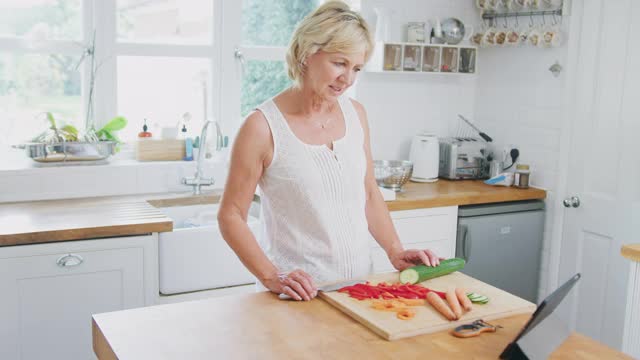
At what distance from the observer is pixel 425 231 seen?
354 cm

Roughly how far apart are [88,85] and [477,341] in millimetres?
2532

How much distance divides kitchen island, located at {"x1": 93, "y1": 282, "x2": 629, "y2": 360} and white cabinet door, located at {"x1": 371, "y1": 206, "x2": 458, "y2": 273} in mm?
1647

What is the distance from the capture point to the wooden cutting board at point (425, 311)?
1665mm

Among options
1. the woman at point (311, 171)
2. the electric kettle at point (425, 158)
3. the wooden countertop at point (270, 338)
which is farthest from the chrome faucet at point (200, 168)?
the wooden countertop at point (270, 338)

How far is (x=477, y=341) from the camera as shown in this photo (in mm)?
1637

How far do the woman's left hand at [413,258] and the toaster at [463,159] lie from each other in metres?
1.95

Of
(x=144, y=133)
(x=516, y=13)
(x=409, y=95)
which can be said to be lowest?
(x=144, y=133)

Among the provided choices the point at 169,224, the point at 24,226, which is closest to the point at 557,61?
the point at 169,224

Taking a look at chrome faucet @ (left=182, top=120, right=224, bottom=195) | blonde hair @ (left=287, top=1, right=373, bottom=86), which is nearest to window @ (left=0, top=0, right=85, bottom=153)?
chrome faucet @ (left=182, top=120, right=224, bottom=195)

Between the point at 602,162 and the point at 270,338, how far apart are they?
8.19ft

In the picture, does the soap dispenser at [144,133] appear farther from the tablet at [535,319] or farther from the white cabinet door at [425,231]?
the tablet at [535,319]

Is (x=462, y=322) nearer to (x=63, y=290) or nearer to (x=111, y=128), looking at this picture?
(x=63, y=290)

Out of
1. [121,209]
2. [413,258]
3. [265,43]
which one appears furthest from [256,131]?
[265,43]

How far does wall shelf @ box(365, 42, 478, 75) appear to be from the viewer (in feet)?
12.8
